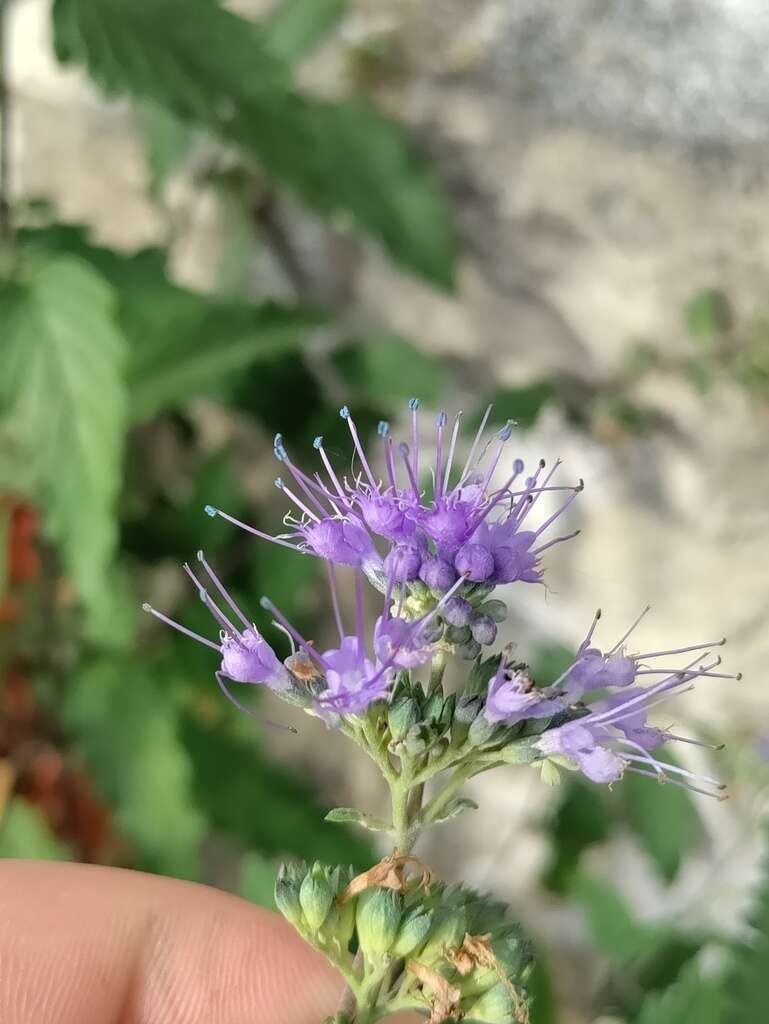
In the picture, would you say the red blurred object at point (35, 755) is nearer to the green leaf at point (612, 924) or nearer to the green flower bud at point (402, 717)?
the green leaf at point (612, 924)

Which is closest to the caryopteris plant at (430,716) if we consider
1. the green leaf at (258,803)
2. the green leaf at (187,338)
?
the green leaf at (187,338)

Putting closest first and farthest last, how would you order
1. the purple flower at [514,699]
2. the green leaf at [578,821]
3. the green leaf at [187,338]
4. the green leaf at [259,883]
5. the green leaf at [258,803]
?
the purple flower at [514,699]
the green leaf at [259,883]
the green leaf at [187,338]
the green leaf at [258,803]
the green leaf at [578,821]

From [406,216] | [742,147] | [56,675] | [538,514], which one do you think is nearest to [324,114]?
[406,216]

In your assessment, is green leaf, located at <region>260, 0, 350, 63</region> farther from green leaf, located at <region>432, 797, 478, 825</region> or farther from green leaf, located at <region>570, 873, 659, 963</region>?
green leaf, located at <region>570, 873, 659, 963</region>

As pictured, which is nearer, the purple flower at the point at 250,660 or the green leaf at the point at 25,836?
the purple flower at the point at 250,660

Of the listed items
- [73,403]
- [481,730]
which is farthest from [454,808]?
[73,403]

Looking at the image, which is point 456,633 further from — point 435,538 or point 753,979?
point 753,979
